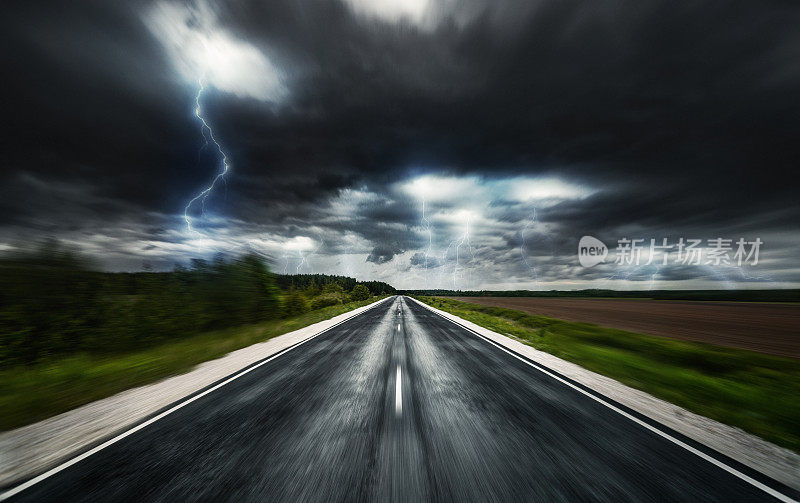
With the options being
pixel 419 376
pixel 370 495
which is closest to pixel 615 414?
pixel 419 376

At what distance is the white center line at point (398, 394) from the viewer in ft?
15.6

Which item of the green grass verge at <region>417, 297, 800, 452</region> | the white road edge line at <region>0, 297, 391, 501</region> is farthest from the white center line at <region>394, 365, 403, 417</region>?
the green grass verge at <region>417, 297, 800, 452</region>

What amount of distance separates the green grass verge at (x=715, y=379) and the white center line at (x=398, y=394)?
5.57 meters

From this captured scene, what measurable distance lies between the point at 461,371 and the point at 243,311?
15.1 meters

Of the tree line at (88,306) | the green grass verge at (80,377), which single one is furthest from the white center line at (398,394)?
the tree line at (88,306)

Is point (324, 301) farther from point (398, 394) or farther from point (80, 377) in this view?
point (398, 394)

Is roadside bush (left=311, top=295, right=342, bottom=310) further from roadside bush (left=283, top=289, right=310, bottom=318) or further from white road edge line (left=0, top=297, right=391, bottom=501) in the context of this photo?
white road edge line (left=0, top=297, right=391, bottom=501)

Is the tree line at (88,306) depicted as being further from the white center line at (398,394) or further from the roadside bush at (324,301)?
the roadside bush at (324,301)

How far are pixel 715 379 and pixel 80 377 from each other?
1546 centimetres

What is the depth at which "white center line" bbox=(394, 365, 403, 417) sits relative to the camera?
4.76 m

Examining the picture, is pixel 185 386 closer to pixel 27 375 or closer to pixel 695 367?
pixel 27 375

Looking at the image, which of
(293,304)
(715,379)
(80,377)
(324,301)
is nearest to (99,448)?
(80,377)

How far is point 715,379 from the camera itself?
6.73 metres

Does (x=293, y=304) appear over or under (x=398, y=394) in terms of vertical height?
under
